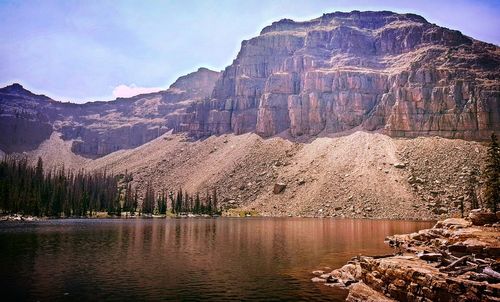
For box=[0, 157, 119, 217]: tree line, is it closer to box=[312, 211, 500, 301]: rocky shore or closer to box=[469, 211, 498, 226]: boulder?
box=[312, 211, 500, 301]: rocky shore

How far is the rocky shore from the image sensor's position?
24469mm

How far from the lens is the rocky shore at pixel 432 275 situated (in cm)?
2447

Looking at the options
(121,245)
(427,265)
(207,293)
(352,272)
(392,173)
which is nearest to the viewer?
(427,265)

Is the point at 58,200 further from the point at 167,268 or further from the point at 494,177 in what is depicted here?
the point at 494,177

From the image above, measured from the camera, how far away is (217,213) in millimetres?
182625

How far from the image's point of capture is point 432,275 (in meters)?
26.3

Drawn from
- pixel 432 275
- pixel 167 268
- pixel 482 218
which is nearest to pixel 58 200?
pixel 167 268

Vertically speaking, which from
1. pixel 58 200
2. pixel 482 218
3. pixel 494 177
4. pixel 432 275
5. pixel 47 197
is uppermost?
pixel 494 177

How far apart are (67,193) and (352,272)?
16120 cm

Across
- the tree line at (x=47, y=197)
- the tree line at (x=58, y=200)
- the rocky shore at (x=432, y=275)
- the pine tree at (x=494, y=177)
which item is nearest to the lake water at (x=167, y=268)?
the rocky shore at (x=432, y=275)

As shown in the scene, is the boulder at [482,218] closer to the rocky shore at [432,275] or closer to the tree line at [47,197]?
the rocky shore at [432,275]

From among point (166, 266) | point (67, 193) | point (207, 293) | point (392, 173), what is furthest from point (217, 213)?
point (207, 293)

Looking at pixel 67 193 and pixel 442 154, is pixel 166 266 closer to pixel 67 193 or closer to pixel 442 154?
pixel 67 193

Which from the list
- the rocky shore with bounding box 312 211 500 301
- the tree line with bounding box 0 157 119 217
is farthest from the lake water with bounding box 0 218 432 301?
the tree line with bounding box 0 157 119 217
